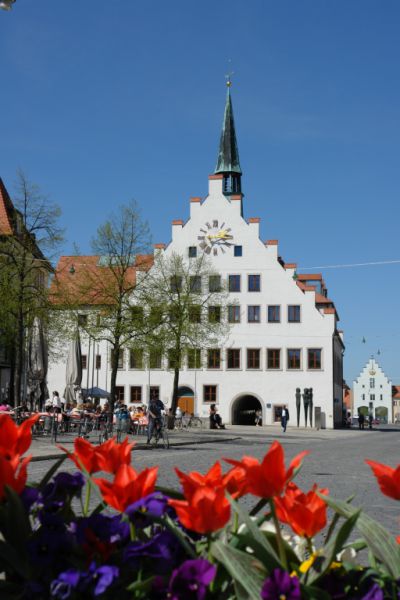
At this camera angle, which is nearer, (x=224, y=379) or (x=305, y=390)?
(x=305, y=390)

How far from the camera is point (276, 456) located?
79.0 inches

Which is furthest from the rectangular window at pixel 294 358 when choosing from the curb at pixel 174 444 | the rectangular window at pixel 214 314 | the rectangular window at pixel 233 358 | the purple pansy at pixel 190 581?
the purple pansy at pixel 190 581

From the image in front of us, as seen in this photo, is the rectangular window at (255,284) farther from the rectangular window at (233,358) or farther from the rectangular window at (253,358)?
the rectangular window at (233,358)

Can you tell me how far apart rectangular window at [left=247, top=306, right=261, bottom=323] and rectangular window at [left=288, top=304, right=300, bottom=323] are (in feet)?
7.39

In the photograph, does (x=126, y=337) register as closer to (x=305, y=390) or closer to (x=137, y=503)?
(x=305, y=390)

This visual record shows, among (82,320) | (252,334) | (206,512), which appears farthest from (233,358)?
(206,512)

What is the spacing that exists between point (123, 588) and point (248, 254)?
61431 millimetres

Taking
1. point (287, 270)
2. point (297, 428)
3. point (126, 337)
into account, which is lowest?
point (297, 428)

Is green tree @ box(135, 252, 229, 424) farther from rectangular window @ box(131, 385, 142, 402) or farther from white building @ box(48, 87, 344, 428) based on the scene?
rectangular window @ box(131, 385, 142, 402)

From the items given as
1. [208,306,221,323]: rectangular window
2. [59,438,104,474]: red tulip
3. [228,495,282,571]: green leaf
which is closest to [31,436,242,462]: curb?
[208,306,221,323]: rectangular window

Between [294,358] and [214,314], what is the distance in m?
14.0

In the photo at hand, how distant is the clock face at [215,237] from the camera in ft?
208

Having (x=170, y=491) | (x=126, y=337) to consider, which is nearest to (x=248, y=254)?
(x=126, y=337)

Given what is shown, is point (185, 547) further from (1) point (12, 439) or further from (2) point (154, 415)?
(2) point (154, 415)
